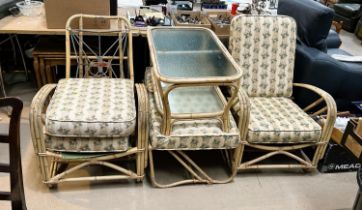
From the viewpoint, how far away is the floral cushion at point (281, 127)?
199cm

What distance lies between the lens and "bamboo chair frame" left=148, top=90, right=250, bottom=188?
1.92 meters

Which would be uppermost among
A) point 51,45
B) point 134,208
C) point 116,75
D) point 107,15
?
point 107,15

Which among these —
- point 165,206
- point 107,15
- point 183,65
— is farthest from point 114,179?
point 107,15

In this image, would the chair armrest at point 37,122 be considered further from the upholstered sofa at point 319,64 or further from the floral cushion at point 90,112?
the upholstered sofa at point 319,64

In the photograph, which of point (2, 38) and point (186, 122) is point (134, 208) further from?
point (2, 38)

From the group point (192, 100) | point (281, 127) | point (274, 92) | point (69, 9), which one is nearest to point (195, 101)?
point (192, 100)

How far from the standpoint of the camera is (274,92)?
241 cm

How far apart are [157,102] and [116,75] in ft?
2.68

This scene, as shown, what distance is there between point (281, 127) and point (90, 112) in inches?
44.1

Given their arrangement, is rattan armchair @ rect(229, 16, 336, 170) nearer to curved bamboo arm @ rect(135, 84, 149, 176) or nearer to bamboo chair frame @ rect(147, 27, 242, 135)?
bamboo chair frame @ rect(147, 27, 242, 135)

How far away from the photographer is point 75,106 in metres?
1.83

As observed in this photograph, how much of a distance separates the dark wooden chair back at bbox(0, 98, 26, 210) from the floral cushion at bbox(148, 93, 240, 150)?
0.80 m

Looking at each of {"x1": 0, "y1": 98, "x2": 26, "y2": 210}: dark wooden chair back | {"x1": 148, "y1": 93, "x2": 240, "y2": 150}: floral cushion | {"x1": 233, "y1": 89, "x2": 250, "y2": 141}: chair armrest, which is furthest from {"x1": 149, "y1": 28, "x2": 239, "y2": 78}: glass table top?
{"x1": 0, "y1": 98, "x2": 26, "y2": 210}: dark wooden chair back

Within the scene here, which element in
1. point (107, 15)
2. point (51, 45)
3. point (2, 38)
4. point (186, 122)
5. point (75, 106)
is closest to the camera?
point (75, 106)
